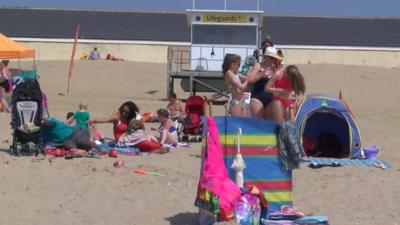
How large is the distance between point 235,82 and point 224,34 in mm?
14753

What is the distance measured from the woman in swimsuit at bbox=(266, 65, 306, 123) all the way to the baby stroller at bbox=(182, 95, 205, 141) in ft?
13.1

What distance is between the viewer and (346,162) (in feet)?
36.1

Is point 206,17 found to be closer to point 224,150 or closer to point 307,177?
point 307,177

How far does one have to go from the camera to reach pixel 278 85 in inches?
369

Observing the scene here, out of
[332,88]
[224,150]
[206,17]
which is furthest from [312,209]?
[332,88]

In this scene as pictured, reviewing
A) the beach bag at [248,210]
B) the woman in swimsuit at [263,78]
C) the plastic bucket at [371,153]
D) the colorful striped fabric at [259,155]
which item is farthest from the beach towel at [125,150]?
the beach bag at [248,210]

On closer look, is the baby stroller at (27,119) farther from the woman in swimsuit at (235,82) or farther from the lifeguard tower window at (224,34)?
the lifeguard tower window at (224,34)

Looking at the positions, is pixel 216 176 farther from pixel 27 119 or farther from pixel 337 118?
pixel 337 118

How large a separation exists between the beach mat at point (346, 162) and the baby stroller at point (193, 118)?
279 centimetres

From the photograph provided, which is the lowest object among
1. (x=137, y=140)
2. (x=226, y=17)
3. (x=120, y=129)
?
(x=137, y=140)

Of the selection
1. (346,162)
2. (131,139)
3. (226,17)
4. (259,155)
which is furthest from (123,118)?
(226,17)

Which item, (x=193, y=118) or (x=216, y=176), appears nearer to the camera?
(x=216, y=176)

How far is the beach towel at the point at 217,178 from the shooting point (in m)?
7.06

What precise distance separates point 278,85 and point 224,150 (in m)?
1.97
